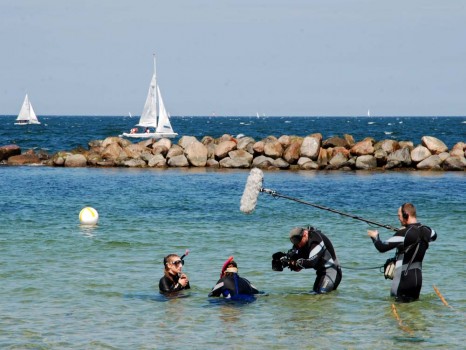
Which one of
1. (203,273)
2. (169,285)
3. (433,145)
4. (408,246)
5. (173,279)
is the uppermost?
(433,145)

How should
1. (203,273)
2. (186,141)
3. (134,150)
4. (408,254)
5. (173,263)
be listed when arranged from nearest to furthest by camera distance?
(408,254) → (173,263) → (203,273) → (186,141) → (134,150)

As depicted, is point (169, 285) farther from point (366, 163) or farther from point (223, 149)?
point (223, 149)

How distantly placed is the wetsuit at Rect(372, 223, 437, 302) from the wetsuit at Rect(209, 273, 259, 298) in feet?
9.07

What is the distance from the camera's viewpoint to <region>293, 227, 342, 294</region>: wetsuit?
15.2m

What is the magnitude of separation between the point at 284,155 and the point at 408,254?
37.7 m

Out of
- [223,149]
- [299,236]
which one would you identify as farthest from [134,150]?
[299,236]

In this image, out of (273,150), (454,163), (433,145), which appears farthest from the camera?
(273,150)

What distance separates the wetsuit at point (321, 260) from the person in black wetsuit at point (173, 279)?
2359 millimetres

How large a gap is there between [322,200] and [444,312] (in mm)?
20486

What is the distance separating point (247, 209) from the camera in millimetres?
14891

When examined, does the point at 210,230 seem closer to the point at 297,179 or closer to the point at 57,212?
the point at 57,212

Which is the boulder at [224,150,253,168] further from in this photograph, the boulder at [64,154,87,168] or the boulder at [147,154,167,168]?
the boulder at [64,154,87,168]

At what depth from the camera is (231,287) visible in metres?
15.5
